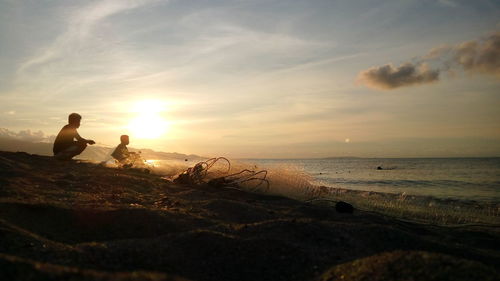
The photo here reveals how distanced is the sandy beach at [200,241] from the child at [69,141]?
13.8 feet

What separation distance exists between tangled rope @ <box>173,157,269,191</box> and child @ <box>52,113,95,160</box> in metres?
4.01

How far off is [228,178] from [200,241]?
6404 mm

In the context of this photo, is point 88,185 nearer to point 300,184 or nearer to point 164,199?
point 164,199

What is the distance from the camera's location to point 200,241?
11.6 feet

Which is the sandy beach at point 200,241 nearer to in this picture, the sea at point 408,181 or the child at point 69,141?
the sea at point 408,181

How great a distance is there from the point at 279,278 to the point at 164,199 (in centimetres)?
440

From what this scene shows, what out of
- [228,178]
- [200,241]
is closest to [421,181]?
[228,178]

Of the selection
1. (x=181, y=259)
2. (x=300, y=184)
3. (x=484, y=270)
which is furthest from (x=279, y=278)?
(x=300, y=184)

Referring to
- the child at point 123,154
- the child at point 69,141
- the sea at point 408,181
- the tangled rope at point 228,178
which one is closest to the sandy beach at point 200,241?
the tangled rope at point 228,178

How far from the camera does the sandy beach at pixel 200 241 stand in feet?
7.71

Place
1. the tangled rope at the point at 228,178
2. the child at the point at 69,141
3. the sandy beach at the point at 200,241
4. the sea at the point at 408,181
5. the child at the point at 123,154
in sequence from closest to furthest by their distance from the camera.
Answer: the sandy beach at the point at 200,241, the tangled rope at the point at 228,178, the sea at the point at 408,181, the child at the point at 69,141, the child at the point at 123,154

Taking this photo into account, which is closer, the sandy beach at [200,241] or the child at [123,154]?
the sandy beach at [200,241]

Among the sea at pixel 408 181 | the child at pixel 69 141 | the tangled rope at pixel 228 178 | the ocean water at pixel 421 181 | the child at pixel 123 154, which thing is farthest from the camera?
the ocean water at pixel 421 181

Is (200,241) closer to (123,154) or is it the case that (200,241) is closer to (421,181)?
(123,154)
